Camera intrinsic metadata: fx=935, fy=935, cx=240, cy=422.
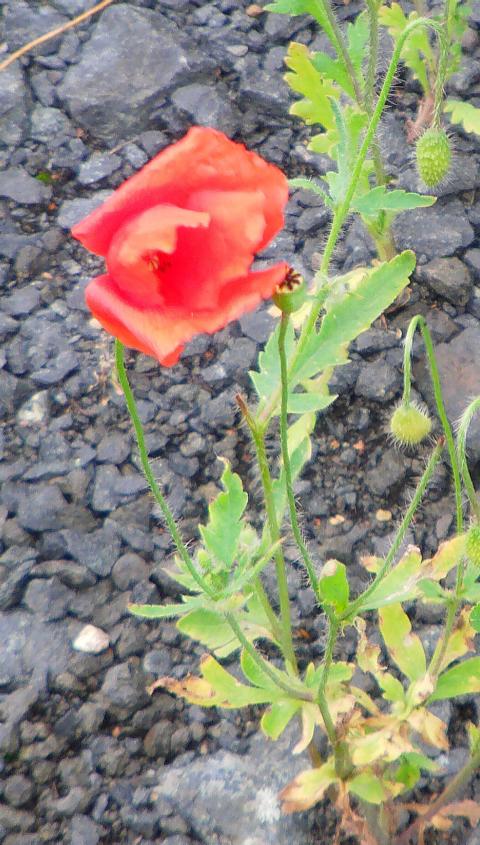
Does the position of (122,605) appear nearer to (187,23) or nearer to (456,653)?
(456,653)

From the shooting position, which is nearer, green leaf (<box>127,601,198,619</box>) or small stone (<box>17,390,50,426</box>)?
green leaf (<box>127,601,198,619</box>)

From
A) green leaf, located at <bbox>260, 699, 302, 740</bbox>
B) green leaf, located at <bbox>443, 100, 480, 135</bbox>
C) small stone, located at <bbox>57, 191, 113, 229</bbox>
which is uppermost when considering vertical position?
green leaf, located at <bbox>443, 100, 480, 135</bbox>

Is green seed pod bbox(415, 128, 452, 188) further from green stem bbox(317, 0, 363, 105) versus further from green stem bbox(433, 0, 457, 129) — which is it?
green stem bbox(317, 0, 363, 105)

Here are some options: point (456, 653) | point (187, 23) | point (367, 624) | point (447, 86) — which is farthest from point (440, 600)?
point (187, 23)

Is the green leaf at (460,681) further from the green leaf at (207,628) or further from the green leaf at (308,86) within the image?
the green leaf at (308,86)

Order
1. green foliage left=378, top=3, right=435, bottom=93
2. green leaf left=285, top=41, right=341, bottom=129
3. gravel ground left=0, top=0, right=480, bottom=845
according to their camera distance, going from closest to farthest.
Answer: gravel ground left=0, top=0, right=480, bottom=845 < green leaf left=285, top=41, right=341, bottom=129 < green foliage left=378, top=3, right=435, bottom=93

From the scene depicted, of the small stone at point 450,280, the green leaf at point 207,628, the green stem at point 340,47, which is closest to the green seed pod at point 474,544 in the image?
the green leaf at point 207,628

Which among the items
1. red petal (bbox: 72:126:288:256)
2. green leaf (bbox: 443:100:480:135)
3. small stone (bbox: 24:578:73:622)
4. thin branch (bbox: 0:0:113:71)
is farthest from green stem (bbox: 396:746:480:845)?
thin branch (bbox: 0:0:113:71)
